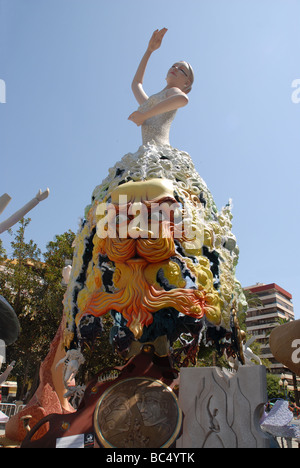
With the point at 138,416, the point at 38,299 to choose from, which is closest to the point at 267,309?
the point at 38,299

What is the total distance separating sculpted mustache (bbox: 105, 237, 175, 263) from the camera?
579 centimetres

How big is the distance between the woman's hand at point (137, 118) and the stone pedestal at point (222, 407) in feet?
17.8

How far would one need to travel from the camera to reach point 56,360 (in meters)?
8.59

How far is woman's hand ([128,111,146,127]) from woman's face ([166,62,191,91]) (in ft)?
Answer: 3.51

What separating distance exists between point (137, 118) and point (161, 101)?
24.9 inches

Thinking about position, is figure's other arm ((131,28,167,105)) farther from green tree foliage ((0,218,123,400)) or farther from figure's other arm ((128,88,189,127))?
green tree foliage ((0,218,123,400))

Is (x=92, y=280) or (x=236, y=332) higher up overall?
(x=92, y=280)

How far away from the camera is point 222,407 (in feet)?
13.5

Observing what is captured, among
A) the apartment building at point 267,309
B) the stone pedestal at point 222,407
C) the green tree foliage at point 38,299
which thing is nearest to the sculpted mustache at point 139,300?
the stone pedestal at point 222,407

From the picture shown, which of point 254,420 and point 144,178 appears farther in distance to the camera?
point 144,178

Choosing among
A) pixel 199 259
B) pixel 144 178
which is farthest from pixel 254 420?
pixel 144 178

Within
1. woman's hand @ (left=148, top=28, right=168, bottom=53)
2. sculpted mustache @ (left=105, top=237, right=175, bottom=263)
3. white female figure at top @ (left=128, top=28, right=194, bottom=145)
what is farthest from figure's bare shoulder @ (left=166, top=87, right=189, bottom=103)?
sculpted mustache @ (left=105, top=237, right=175, bottom=263)

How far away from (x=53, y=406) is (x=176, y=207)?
17.1 ft

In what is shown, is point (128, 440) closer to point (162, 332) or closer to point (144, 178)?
point (162, 332)
